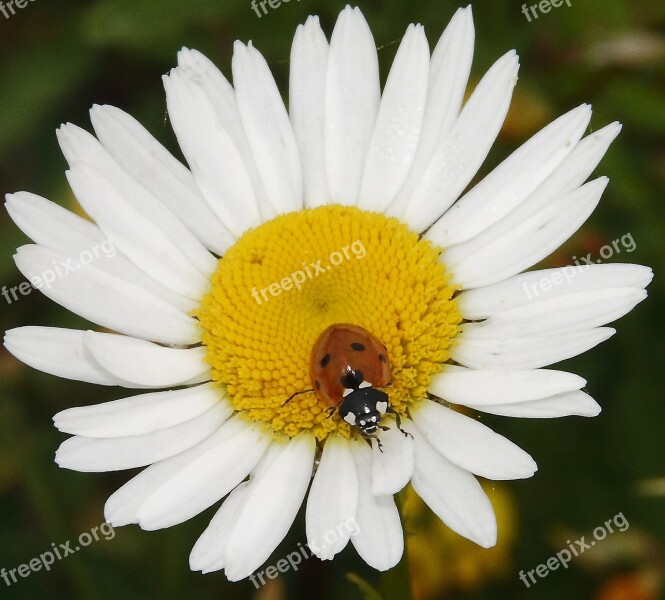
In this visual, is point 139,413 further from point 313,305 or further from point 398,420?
point 398,420

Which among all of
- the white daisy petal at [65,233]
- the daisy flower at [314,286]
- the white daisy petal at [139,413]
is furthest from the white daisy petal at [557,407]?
the white daisy petal at [65,233]

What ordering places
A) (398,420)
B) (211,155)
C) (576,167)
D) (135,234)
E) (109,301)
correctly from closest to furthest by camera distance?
(398,420), (576,167), (109,301), (135,234), (211,155)

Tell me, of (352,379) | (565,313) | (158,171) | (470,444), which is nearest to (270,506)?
(352,379)

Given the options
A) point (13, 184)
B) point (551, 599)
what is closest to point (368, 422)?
point (551, 599)

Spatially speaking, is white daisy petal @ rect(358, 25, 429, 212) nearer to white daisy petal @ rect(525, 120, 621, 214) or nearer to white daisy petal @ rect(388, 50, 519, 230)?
white daisy petal @ rect(388, 50, 519, 230)

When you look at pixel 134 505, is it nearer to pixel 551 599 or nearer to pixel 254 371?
pixel 254 371

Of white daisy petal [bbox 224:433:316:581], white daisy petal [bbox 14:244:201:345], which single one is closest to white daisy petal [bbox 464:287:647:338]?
white daisy petal [bbox 224:433:316:581]
